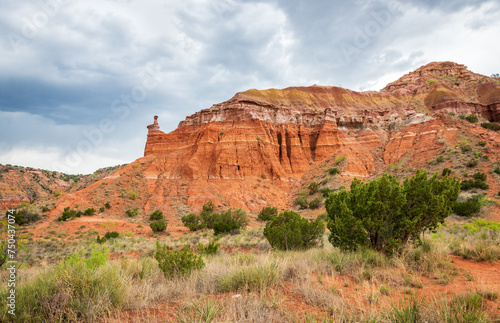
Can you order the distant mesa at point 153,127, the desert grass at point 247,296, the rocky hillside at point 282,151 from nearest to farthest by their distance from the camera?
the desert grass at point 247,296 < the rocky hillside at point 282,151 < the distant mesa at point 153,127

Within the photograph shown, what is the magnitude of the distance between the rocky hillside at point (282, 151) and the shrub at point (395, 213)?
88.7ft

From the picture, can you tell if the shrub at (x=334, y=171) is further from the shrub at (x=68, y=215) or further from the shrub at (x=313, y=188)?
the shrub at (x=68, y=215)

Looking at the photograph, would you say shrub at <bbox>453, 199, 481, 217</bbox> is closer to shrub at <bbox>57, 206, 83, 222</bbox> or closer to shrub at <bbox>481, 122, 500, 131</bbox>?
shrub at <bbox>481, 122, 500, 131</bbox>

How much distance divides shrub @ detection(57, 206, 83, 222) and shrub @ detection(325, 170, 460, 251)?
97.4 feet

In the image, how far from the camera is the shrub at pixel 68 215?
1053 inches

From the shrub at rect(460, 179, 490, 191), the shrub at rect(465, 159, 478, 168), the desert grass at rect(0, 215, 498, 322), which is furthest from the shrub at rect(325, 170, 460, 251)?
the shrub at rect(465, 159, 478, 168)

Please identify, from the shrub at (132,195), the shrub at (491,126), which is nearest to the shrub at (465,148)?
the shrub at (491,126)

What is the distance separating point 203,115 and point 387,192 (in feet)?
144

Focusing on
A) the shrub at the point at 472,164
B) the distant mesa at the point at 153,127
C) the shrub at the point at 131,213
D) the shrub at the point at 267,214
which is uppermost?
the distant mesa at the point at 153,127

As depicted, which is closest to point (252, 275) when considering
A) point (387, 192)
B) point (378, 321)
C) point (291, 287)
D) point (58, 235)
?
point (291, 287)

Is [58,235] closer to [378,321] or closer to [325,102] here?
[378,321]

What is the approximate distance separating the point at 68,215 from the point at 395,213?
104 feet

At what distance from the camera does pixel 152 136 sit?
48000 mm

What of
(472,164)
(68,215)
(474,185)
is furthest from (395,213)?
(472,164)
